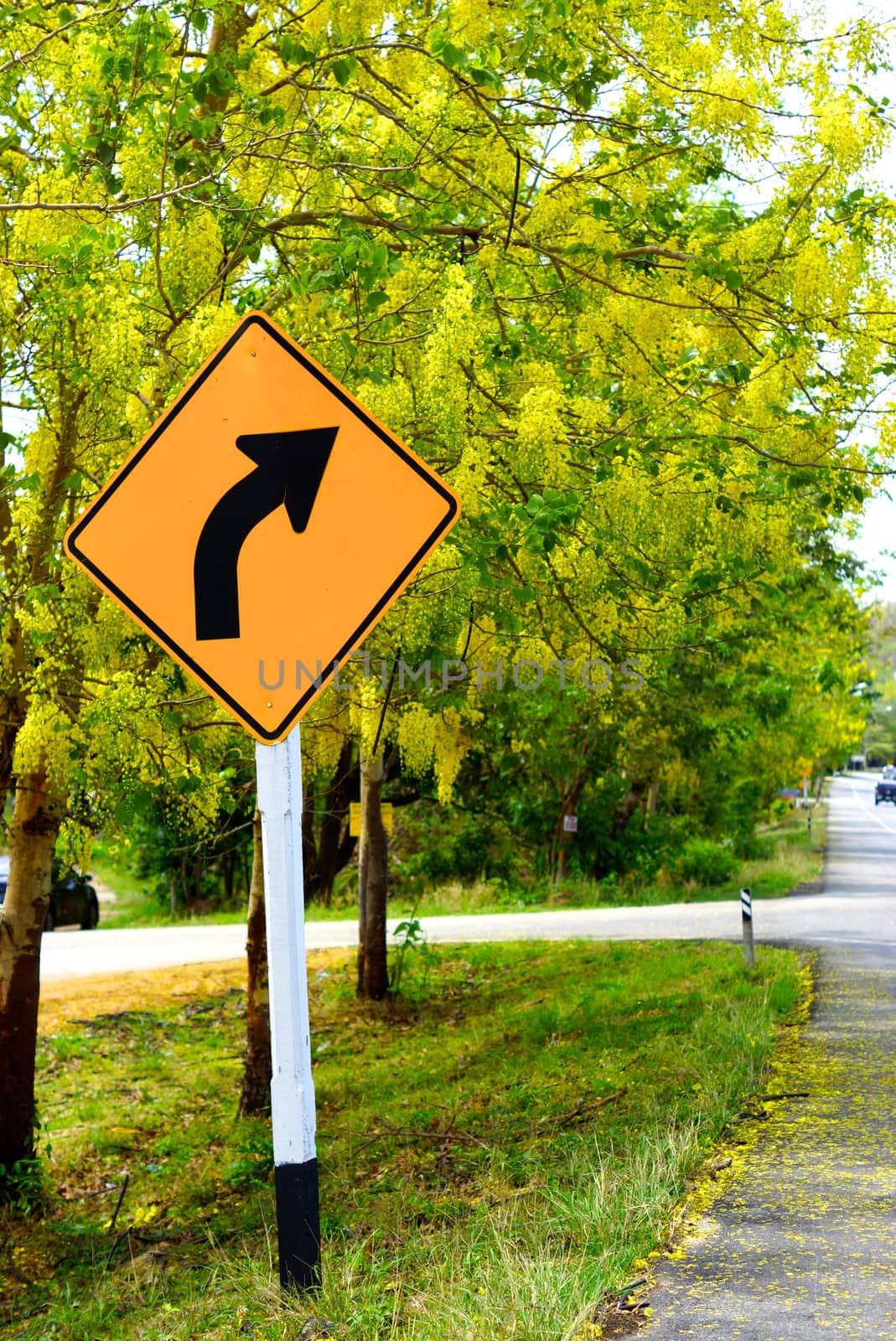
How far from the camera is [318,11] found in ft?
25.5

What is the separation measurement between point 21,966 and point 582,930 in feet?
38.8

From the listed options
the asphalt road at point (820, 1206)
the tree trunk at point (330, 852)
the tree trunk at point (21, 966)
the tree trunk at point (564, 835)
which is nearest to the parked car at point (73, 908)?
the tree trunk at point (330, 852)

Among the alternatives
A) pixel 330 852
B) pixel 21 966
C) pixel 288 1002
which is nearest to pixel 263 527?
pixel 288 1002

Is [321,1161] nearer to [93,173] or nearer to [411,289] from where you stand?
[411,289]

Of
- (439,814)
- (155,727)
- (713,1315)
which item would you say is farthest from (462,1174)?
(439,814)

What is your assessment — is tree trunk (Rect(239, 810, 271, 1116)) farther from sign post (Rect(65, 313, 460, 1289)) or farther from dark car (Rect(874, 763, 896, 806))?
dark car (Rect(874, 763, 896, 806))

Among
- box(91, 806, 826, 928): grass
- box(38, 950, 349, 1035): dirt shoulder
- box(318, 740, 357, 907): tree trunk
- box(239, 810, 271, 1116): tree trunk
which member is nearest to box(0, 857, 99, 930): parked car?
box(91, 806, 826, 928): grass

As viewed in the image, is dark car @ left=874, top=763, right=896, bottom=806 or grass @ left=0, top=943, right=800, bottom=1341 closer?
grass @ left=0, top=943, right=800, bottom=1341

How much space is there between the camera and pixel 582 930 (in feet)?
66.7

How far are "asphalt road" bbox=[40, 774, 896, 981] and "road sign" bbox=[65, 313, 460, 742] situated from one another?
12.8 meters

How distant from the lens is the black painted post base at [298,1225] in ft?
13.9

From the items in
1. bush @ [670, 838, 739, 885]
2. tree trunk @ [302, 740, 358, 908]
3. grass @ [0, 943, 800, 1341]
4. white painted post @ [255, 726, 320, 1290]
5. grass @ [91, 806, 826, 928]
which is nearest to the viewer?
white painted post @ [255, 726, 320, 1290]

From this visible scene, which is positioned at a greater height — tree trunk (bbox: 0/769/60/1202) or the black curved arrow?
the black curved arrow

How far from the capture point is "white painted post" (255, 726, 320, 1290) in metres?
4.17
